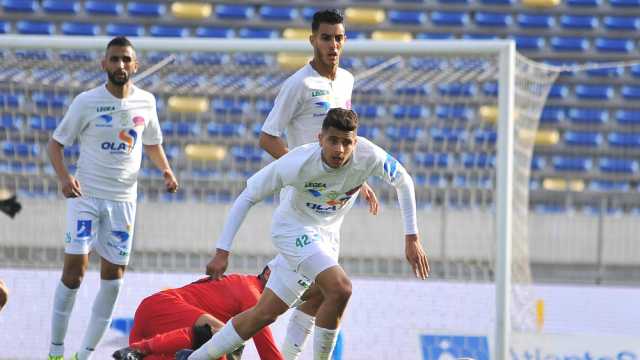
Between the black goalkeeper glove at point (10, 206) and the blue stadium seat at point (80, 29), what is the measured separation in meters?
A: 7.24

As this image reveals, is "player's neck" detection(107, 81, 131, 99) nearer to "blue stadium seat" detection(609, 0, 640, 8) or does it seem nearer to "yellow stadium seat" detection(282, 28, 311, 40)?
"yellow stadium seat" detection(282, 28, 311, 40)

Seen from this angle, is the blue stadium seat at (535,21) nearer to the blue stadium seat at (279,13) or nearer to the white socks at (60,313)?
the blue stadium seat at (279,13)

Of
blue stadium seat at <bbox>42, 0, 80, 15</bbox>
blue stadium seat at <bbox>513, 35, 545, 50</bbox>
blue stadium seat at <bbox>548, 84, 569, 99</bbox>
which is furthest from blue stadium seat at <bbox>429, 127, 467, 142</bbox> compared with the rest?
blue stadium seat at <bbox>42, 0, 80, 15</bbox>

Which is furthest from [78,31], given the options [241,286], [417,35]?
[241,286]

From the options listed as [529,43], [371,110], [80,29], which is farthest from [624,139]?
[80,29]

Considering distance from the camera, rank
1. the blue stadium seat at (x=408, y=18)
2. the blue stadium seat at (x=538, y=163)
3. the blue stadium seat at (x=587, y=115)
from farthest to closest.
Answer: the blue stadium seat at (x=408, y=18) < the blue stadium seat at (x=587, y=115) < the blue stadium seat at (x=538, y=163)

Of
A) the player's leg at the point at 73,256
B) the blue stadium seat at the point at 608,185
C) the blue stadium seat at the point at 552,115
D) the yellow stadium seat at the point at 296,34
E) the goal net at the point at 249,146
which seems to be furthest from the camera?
the yellow stadium seat at the point at 296,34

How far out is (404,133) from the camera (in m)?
8.48

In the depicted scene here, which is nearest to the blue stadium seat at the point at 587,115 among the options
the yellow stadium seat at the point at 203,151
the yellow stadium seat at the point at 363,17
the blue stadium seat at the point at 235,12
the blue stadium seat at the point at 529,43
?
the blue stadium seat at the point at 529,43

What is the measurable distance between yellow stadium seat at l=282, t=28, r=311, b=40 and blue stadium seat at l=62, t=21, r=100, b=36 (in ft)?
8.65

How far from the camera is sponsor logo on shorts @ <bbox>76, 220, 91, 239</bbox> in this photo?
700 centimetres

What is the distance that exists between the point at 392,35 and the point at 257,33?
1.86m

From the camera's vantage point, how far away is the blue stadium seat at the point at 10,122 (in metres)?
8.69

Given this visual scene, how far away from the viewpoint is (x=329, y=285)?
540 cm
